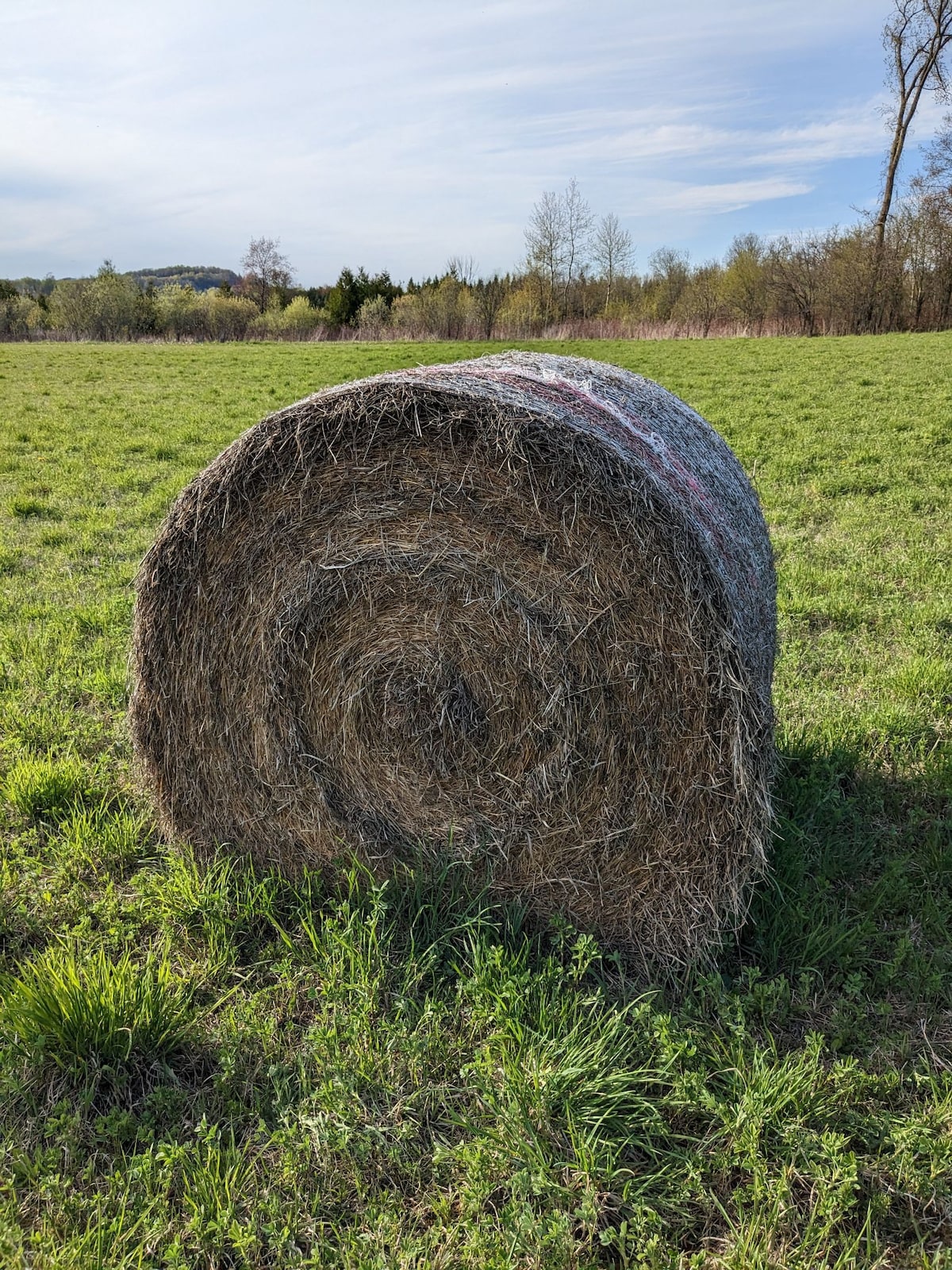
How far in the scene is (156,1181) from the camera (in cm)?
201

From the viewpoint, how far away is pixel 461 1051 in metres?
2.37

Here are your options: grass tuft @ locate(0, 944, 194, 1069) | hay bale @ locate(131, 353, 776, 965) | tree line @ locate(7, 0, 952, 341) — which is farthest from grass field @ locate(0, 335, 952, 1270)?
tree line @ locate(7, 0, 952, 341)

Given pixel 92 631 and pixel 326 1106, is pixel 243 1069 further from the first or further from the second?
pixel 92 631

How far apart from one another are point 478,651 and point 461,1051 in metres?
1.18

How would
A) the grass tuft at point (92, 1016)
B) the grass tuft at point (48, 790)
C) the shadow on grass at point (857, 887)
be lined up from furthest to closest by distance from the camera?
the grass tuft at point (48, 790) < the shadow on grass at point (857, 887) < the grass tuft at point (92, 1016)

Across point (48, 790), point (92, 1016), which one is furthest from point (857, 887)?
point (48, 790)

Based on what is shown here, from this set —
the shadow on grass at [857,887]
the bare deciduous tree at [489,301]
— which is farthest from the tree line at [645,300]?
the shadow on grass at [857,887]

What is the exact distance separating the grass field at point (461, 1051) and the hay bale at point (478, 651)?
0.77ft

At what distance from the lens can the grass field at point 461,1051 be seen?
1920 millimetres

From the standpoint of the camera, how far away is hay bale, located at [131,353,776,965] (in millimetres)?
2465

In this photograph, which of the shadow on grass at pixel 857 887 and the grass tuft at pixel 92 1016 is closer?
the grass tuft at pixel 92 1016

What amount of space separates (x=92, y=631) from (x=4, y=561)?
1902mm

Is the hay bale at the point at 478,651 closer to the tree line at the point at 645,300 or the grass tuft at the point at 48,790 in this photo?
the grass tuft at the point at 48,790

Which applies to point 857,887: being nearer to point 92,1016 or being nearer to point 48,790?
point 92,1016
